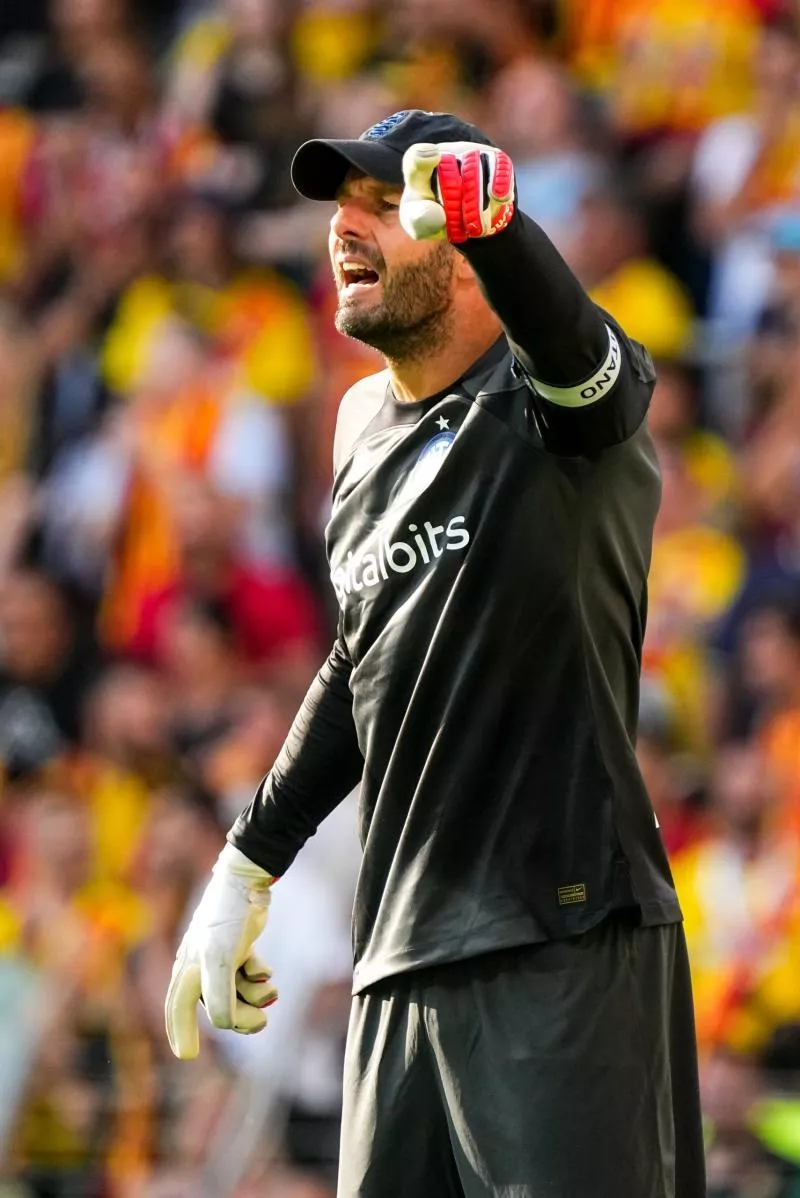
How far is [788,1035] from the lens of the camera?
5508 millimetres

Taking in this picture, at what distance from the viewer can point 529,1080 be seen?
2.93 metres

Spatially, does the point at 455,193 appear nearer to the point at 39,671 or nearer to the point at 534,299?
the point at 534,299

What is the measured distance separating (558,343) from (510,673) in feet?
1.70

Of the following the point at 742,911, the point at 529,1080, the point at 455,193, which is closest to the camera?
the point at 455,193

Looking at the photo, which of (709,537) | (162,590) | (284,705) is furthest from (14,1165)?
(709,537)

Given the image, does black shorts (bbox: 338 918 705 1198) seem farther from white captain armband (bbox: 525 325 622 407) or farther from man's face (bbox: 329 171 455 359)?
man's face (bbox: 329 171 455 359)

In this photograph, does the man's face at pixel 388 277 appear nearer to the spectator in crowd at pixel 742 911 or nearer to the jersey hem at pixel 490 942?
the jersey hem at pixel 490 942

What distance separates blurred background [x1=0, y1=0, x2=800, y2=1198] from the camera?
598cm

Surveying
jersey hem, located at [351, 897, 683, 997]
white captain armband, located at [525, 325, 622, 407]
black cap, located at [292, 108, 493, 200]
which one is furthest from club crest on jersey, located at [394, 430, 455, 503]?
jersey hem, located at [351, 897, 683, 997]

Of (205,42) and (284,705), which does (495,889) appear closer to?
(284,705)

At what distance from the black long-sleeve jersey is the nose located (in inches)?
10.7

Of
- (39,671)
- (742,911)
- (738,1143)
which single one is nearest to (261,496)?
(39,671)

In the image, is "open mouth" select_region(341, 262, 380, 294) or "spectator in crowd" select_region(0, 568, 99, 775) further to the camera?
"spectator in crowd" select_region(0, 568, 99, 775)

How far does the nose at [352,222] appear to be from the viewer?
3.15m
